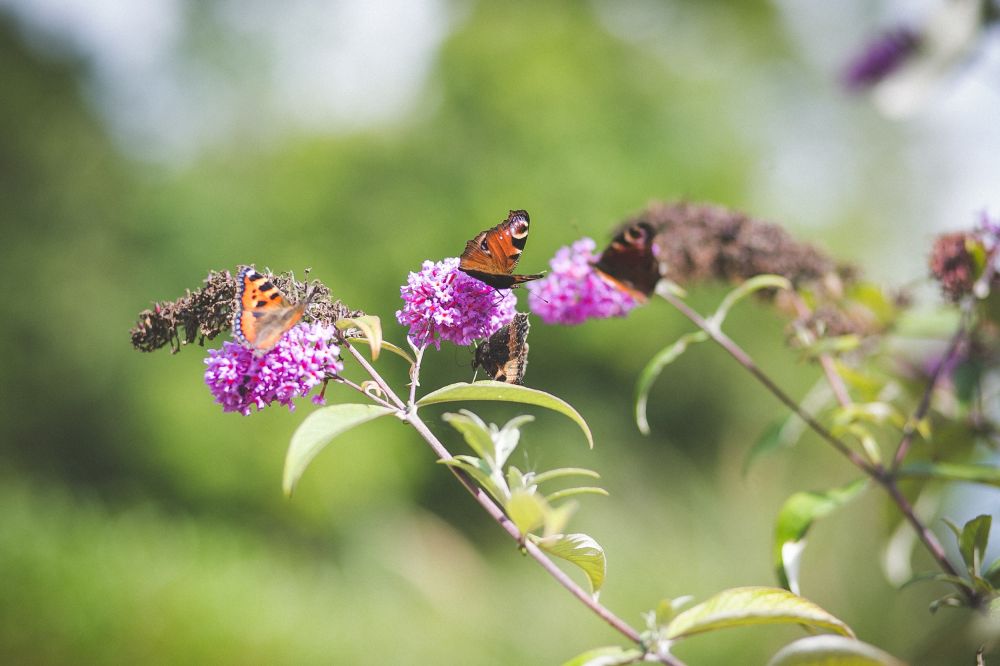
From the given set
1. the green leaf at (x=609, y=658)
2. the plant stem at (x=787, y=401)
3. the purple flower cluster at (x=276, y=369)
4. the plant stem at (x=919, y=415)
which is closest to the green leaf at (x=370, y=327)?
the purple flower cluster at (x=276, y=369)

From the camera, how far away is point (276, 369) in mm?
688

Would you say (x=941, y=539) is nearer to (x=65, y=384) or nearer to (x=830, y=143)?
(x=65, y=384)

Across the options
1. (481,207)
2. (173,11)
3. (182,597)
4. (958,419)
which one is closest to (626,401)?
(481,207)

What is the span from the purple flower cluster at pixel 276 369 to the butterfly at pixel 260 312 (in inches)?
0.6

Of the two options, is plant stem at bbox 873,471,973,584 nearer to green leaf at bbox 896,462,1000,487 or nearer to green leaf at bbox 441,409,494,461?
green leaf at bbox 896,462,1000,487

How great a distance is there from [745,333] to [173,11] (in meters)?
9.32

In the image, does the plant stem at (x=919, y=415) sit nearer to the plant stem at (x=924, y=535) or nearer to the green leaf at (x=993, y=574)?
the plant stem at (x=924, y=535)

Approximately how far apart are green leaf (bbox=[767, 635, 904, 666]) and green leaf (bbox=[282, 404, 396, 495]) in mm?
354

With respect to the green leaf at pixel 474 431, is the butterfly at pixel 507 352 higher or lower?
higher

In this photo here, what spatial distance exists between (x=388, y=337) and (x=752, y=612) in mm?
3786

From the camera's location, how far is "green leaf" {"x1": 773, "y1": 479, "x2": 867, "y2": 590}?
2.94ft

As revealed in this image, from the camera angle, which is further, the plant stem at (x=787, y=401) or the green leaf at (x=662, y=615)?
the plant stem at (x=787, y=401)

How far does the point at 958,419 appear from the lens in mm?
1072

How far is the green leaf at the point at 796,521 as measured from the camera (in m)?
0.90
